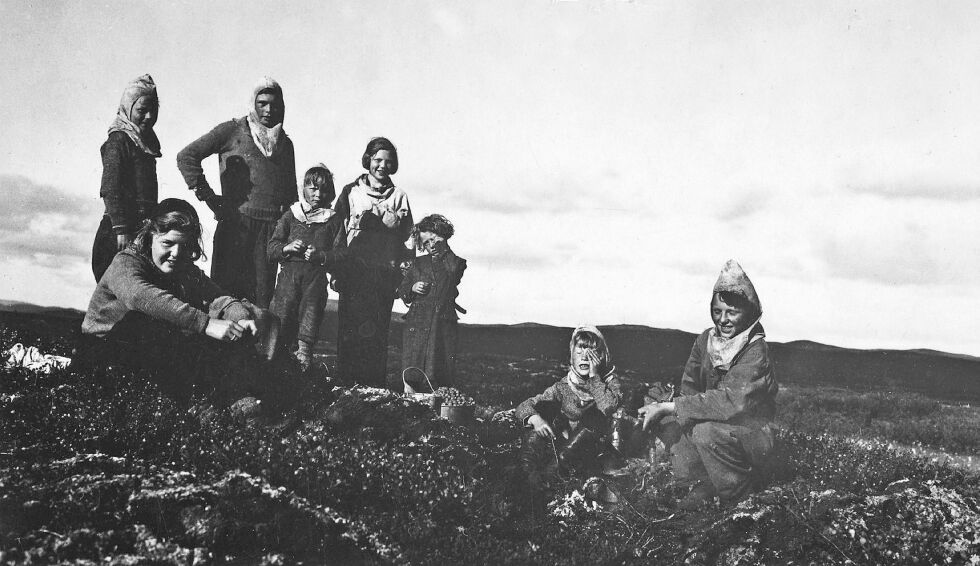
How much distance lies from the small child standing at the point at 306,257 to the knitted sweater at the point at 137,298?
46.4 inches

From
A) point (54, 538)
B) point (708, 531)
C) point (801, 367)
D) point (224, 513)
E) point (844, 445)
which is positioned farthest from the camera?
point (801, 367)

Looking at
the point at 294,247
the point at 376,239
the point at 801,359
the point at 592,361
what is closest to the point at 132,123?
the point at 294,247

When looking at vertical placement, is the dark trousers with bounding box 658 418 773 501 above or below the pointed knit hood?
below

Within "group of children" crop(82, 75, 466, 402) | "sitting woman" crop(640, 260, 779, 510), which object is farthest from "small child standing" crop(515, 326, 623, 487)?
"group of children" crop(82, 75, 466, 402)

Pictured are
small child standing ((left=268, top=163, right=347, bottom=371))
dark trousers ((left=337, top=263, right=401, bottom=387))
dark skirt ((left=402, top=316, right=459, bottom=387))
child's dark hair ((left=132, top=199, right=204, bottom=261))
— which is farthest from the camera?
dark trousers ((left=337, top=263, right=401, bottom=387))

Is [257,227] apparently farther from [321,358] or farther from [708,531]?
[708,531]

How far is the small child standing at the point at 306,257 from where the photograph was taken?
7410 millimetres

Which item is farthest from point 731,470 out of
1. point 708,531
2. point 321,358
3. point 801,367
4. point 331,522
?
point 321,358

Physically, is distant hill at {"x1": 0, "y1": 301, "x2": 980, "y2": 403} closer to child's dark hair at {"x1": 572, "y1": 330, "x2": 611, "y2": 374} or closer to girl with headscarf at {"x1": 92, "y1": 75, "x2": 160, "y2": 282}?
child's dark hair at {"x1": 572, "y1": 330, "x2": 611, "y2": 374}

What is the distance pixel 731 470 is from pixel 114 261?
5361mm

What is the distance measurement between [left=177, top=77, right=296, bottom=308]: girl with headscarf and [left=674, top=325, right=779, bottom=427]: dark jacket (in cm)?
423

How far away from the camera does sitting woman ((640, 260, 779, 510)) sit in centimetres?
617

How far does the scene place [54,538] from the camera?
4590 millimetres

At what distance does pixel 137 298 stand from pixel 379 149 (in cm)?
288
